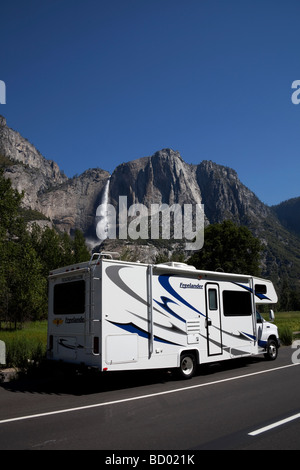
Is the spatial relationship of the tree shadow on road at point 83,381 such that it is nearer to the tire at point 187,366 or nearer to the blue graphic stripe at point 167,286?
the tire at point 187,366

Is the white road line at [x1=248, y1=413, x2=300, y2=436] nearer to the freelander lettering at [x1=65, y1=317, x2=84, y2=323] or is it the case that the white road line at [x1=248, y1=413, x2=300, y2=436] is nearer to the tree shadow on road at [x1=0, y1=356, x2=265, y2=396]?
the tree shadow on road at [x1=0, y1=356, x2=265, y2=396]

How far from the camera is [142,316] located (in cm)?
959

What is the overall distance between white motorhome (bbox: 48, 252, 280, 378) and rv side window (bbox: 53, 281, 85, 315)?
0.02 m

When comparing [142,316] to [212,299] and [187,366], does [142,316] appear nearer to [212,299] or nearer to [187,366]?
[187,366]

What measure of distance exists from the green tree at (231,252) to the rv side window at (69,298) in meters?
34.9

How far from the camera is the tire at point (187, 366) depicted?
10.4 m

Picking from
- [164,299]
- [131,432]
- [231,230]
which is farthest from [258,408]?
[231,230]

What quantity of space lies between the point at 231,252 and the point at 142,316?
36.4 meters

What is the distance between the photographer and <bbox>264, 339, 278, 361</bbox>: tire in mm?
14048

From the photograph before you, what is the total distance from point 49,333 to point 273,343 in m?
8.48

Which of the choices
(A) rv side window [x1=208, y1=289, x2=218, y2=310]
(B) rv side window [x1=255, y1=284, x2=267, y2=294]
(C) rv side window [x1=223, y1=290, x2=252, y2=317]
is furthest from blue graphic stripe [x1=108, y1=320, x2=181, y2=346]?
(B) rv side window [x1=255, y1=284, x2=267, y2=294]

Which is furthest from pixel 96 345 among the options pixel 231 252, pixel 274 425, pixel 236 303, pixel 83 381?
pixel 231 252

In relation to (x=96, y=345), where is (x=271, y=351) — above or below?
below
